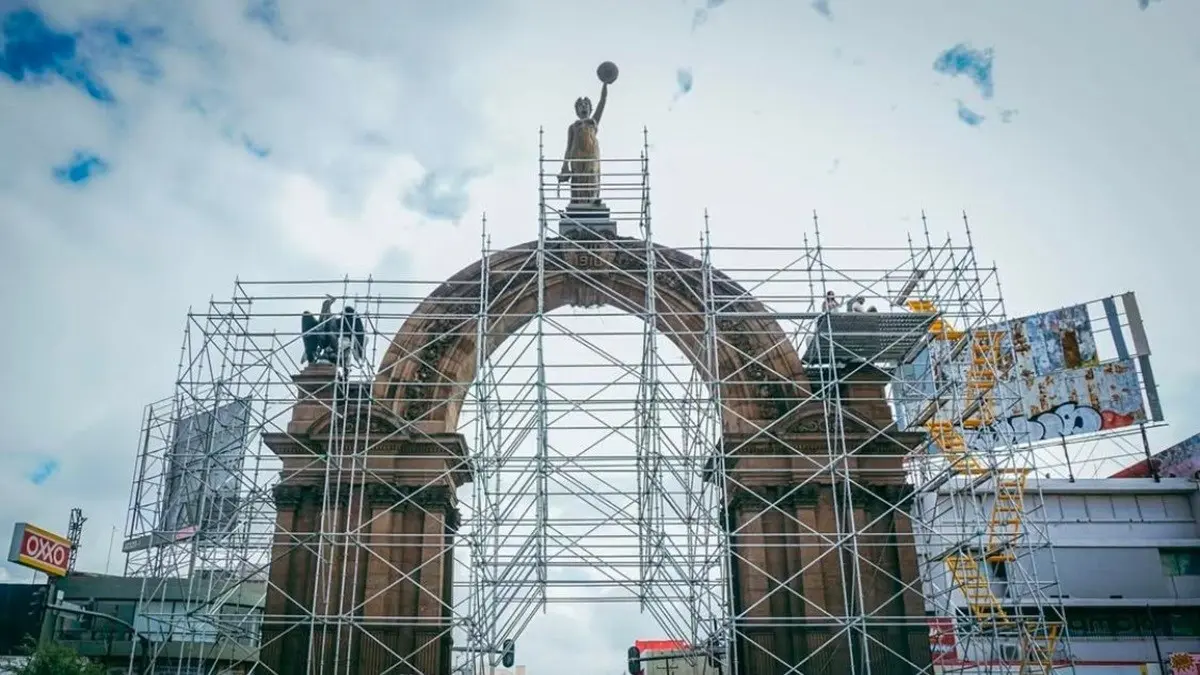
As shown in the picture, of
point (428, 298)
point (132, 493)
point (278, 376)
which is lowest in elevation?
point (132, 493)

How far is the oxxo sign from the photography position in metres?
32.8

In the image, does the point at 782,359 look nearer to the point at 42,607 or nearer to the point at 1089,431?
the point at 42,607

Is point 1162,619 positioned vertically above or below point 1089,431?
below

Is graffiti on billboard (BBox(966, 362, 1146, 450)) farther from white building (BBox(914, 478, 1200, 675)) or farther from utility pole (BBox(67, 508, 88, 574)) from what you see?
utility pole (BBox(67, 508, 88, 574))

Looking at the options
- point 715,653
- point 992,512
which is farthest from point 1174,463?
point 715,653

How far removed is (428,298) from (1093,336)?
25708 mm

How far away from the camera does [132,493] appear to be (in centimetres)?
2355

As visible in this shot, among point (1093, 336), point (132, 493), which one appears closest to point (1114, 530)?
point (1093, 336)

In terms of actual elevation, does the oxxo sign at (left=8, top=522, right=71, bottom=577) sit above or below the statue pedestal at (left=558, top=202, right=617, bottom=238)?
below

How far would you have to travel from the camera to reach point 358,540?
69.7 ft

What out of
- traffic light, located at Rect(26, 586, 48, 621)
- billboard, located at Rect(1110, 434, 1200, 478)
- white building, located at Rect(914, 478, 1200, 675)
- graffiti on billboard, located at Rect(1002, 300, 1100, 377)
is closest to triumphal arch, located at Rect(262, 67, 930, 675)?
traffic light, located at Rect(26, 586, 48, 621)

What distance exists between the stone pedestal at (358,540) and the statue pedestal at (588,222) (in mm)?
5668

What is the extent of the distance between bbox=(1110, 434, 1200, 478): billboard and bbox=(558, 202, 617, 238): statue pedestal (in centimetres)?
2478

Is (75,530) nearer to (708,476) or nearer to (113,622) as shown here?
(113,622)
